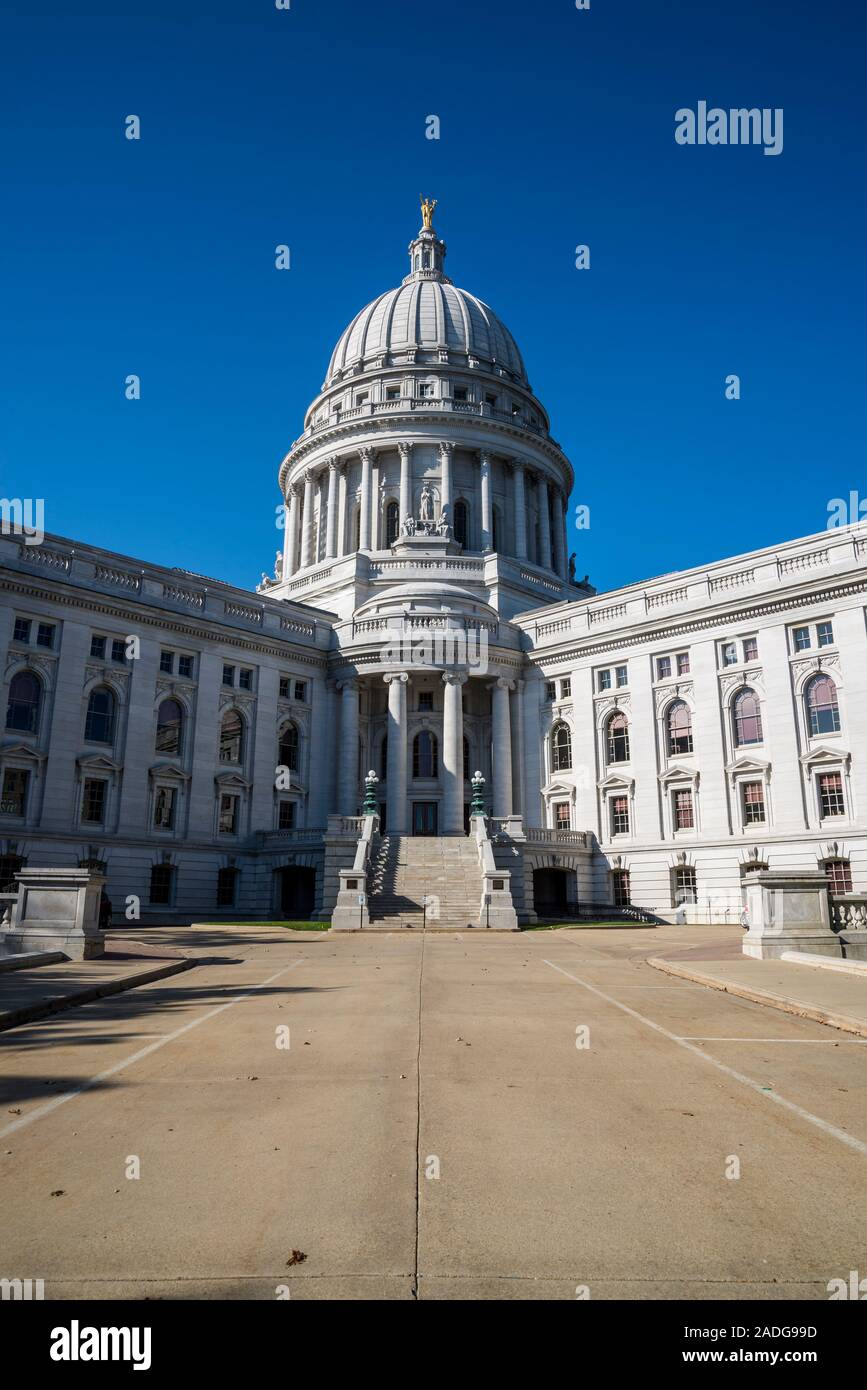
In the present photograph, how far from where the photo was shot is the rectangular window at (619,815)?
170 ft

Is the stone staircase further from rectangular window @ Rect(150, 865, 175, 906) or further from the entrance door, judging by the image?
rectangular window @ Rect(150, 865, 175, 906)

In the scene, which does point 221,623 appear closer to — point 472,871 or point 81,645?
point 81,645

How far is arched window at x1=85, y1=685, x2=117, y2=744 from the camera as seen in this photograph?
152 ft

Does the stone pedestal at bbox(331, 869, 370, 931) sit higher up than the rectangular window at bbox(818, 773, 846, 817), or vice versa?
the rectangular window at bbox(818, 773, 846, 817)

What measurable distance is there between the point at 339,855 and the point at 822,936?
1075 inches

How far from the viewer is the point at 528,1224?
4.99 m

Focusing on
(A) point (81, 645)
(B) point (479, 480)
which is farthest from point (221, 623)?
(B) point (479, 480)

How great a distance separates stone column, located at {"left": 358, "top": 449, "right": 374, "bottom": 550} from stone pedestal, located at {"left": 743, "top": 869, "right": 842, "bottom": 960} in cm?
5473

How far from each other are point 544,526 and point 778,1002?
67.4 metres

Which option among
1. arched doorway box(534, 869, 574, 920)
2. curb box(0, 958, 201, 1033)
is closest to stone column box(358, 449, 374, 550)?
arched doorway box(534, 869, 574, 920)

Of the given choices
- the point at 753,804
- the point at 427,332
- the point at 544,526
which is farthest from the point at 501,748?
the point at 427,332

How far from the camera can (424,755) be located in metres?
58.7

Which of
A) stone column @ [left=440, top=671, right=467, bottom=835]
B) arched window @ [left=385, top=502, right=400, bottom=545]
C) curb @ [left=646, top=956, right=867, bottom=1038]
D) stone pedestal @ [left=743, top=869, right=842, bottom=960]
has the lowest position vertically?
curb @ [left=646, top=956, right=867, bottom=1038]
